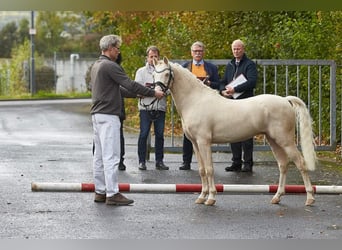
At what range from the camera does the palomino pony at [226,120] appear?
12.3 m

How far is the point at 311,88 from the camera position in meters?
19.8

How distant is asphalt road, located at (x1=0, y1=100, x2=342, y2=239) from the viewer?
33.6 feet

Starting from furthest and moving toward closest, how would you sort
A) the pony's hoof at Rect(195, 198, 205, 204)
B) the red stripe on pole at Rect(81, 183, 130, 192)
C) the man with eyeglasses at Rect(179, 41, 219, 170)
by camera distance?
the man with eyeglasses at Rect(179, 41, 219, 170) < the red stripe on pole at Rect(81, 183, 130, 192) < the pony's hoof at Rect(195, 198, 205, 204)

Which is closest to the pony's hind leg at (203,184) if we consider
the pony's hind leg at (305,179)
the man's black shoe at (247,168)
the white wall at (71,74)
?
the pony's hind leg at (305,179)

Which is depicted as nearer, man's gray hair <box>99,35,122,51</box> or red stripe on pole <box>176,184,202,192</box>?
man's gray hair <box>99,35,122,51</box>

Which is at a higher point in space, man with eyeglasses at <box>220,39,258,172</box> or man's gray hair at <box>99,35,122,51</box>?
man's gray hair at <box>99,35,122,51</box>

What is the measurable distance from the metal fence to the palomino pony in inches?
183

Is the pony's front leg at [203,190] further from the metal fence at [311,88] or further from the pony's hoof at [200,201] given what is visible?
the metal fence at [311,88]

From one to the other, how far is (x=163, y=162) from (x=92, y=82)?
16.5 feet

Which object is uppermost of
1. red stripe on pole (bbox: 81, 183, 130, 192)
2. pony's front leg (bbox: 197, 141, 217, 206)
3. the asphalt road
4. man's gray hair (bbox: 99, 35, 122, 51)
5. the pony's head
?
man's gray hair (bbox: 99, 35, 122, 51)

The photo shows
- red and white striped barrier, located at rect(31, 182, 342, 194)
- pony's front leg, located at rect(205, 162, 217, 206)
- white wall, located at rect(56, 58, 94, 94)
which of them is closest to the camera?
pony's front leg, located at rect(205, 162, 217, 206)

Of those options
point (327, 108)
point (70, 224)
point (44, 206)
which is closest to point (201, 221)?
point (70, 224)

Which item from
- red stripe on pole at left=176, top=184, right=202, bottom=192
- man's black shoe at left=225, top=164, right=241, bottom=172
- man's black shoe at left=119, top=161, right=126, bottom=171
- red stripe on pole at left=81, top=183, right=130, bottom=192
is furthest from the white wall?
red stripe on pole at left=176, top=184, right=202, bottom=192

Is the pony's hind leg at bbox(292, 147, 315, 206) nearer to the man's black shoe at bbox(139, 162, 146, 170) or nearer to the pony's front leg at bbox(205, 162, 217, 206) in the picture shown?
the pony's front leg at bbox(205, 162, 217, 206)
